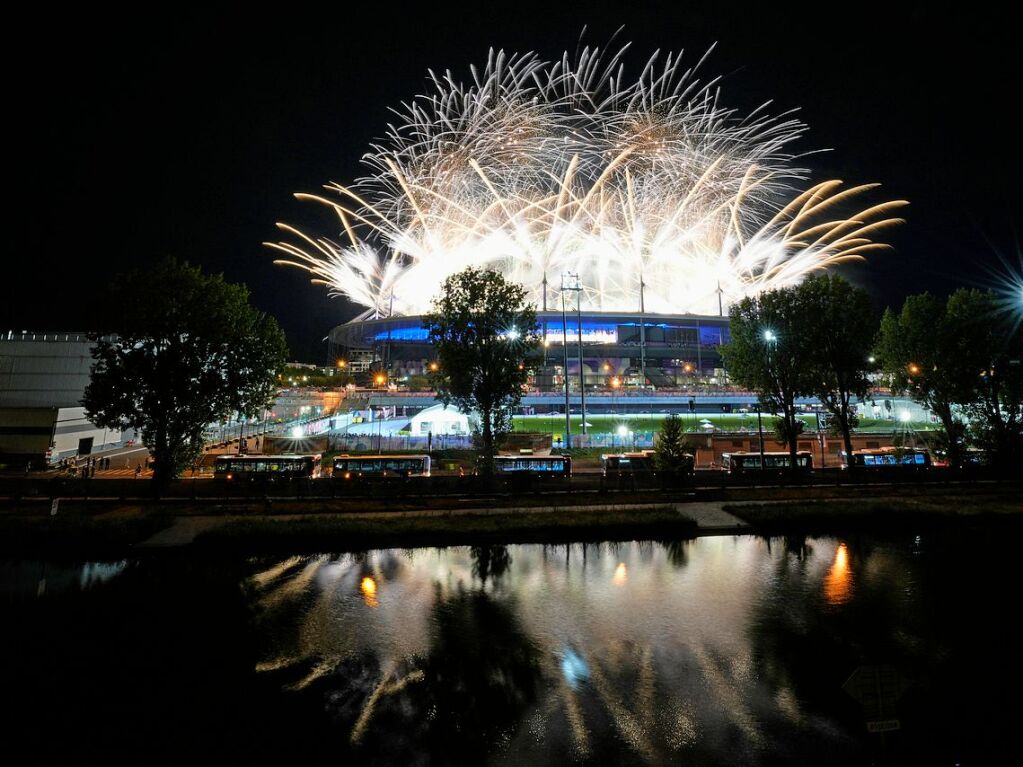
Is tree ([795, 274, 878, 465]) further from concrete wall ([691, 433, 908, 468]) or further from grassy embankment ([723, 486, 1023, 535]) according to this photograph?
grassy embankment ([723, 486, 1023, 535])

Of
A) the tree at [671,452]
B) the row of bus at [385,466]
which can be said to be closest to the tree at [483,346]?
the row of bus at [385,466]

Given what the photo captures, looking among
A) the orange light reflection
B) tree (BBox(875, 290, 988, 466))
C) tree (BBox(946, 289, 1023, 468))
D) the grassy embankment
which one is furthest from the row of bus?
the orange light reflection

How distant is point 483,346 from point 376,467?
1182cm

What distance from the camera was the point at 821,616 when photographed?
13.9 metres

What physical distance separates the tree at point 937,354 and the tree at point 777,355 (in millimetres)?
8942

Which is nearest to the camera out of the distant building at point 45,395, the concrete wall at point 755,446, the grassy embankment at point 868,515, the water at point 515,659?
the water at point 515,659

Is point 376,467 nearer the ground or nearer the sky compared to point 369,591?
nearer the sky

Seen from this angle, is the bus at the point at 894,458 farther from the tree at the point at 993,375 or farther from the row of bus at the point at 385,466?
the tree at the point at 993,375

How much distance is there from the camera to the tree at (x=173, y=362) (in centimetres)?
2783

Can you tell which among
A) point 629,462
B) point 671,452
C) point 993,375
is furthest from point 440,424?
point 993,375

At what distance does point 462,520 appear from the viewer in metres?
23.9

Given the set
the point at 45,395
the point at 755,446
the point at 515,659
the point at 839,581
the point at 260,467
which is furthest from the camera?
the point at 45,395

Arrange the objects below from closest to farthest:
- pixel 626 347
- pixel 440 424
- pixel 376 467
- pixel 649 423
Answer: pixel 376 467 < pixel 440 424 < pixel 649 423 < pixel 626 347

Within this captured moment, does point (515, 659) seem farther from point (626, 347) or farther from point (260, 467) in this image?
point (626, 347)
